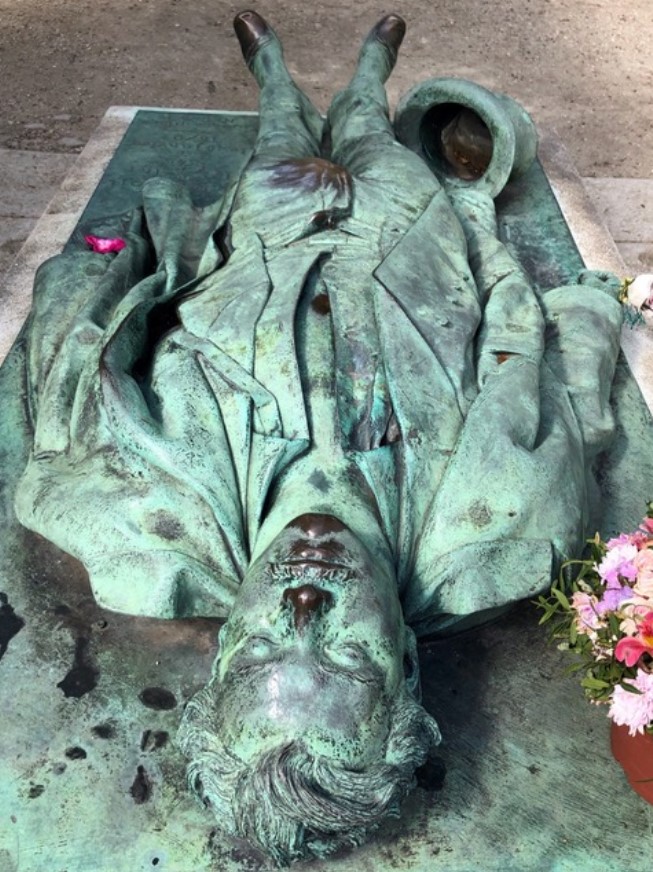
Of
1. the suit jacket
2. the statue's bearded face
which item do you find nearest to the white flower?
the suit jacket

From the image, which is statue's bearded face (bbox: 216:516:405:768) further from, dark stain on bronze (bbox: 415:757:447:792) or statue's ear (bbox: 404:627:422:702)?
dark stain on bronze (bbox: 415:757:447:792)

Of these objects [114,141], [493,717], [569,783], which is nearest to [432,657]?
[493,717]

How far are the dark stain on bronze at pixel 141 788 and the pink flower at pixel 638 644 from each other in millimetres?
1187

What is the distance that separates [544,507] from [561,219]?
220 cm

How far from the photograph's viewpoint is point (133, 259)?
3781 millimetres

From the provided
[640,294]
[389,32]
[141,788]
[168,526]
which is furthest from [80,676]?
[389,32]

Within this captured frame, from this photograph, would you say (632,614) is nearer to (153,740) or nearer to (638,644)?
(638,644)

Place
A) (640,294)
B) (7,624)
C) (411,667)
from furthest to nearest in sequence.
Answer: (640,294), (7,624), (411,667)

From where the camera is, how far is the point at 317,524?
262 cm

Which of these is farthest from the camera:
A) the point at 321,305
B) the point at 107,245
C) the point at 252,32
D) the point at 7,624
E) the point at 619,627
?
the point at 252,32

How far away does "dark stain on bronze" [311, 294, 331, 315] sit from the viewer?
3.26m

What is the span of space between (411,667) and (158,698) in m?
0.71

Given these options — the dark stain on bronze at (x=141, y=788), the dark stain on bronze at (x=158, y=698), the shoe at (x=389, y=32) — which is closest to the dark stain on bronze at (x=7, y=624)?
the dark stain on bronze at (x=158, y=698)

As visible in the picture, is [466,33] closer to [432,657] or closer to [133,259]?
[133,259]
